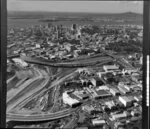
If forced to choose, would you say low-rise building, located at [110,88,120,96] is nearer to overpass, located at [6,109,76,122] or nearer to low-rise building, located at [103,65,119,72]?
low-rise building, located at [103,65,119,72]

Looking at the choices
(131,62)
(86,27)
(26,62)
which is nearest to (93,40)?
(86,27)

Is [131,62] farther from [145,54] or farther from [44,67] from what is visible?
[44,67]

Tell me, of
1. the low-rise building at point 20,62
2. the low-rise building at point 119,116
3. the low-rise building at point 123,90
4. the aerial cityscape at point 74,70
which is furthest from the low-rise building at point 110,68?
the low-rise building at point 20,62

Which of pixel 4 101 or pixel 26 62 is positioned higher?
pixel 26 62

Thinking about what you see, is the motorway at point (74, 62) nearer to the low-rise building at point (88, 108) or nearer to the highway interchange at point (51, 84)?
the highway interchange at point (51, 84)

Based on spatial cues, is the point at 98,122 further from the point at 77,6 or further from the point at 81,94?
the point at 77,6

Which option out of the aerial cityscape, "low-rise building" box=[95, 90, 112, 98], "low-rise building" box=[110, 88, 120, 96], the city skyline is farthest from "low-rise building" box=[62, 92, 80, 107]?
the city skyline
